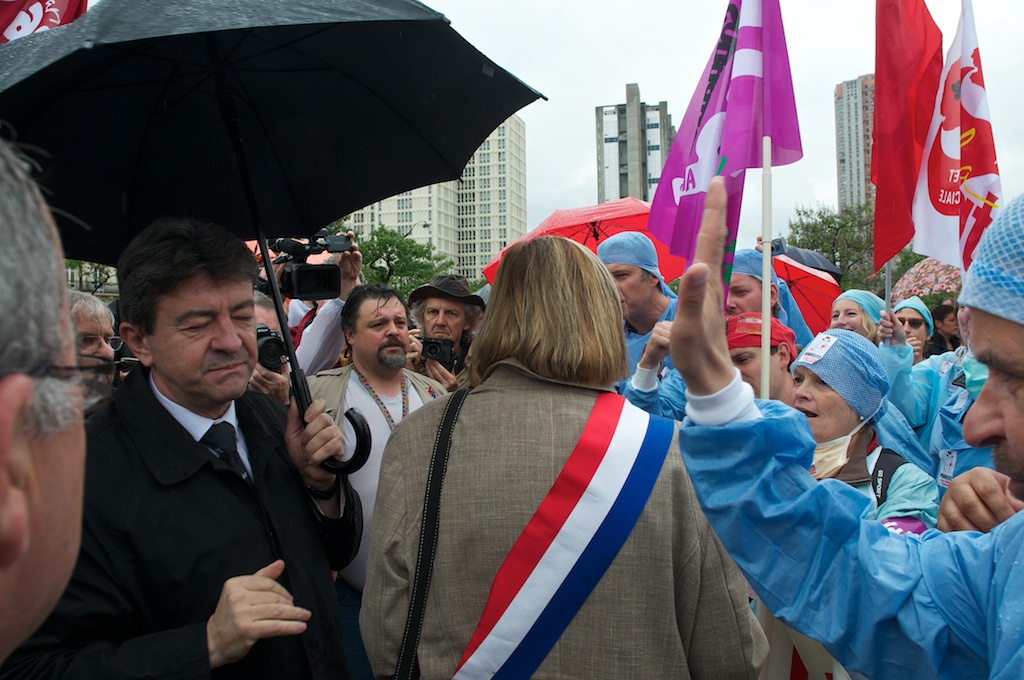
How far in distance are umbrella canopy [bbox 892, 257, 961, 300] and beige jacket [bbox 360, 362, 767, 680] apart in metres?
7.79

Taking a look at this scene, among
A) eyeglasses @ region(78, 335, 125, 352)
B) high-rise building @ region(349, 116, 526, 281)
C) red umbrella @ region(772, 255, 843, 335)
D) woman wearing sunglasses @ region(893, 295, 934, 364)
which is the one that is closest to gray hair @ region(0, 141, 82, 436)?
eyeglasses @ region(78, 335, 125, 352)


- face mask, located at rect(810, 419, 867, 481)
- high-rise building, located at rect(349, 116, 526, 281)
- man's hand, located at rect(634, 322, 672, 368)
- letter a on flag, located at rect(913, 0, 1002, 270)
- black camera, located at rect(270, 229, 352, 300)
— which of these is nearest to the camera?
black camera, located at rect(270, 229, 352, 300)

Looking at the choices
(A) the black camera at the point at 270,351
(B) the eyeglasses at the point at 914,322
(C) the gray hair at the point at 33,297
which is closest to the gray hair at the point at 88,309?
(A) the black camera at the point at 270,351

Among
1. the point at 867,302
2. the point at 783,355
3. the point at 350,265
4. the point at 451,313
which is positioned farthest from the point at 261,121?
the point at 867,302

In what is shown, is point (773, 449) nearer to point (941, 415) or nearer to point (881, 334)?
point (941, 415)

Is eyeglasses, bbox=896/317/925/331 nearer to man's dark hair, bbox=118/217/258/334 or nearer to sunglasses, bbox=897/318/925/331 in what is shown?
sunglasses, bbox=897/318/925/331

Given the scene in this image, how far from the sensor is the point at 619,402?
2.11 metres

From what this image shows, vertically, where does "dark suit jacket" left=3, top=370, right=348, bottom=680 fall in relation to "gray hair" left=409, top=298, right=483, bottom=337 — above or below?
below

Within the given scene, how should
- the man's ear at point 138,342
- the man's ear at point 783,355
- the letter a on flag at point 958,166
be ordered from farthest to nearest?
the man's ear at point 783,355, the letter a on flag at point 958,166, the man's ear at point 138,342

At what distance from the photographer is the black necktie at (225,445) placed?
2188mm

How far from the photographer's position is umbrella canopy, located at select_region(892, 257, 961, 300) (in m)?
8.95

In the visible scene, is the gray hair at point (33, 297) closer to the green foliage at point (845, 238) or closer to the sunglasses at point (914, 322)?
the sunglasses at point (914, 322)

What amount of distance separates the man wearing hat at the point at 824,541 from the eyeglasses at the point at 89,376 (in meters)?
0.89

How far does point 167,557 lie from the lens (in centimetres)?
197
